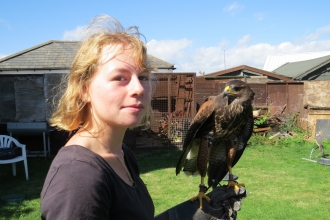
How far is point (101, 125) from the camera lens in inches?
52.1

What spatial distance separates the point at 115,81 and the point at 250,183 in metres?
6.32

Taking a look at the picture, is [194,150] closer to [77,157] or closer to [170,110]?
[77,157]

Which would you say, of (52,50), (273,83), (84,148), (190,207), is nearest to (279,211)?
(190,207)

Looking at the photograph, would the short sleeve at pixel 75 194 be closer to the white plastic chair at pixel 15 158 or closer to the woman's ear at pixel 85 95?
the woman's ear at pixel 85 95

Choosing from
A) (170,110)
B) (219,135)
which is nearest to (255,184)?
(219,135)

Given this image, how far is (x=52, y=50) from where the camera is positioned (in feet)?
48.4

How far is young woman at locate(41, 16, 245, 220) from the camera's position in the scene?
40.4 inches

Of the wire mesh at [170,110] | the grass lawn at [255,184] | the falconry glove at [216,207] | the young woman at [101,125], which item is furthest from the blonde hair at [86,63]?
the wire mesh at [170,110]

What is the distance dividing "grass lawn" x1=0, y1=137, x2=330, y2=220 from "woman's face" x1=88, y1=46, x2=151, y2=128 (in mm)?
4426

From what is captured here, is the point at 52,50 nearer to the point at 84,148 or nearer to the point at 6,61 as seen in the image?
the point at 6,61

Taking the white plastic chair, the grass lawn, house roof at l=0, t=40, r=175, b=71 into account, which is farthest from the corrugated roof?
the white plastic chair

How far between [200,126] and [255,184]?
396 cm

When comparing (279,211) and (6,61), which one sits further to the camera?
(6,61)

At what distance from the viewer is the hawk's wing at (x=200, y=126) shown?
3.50 m
